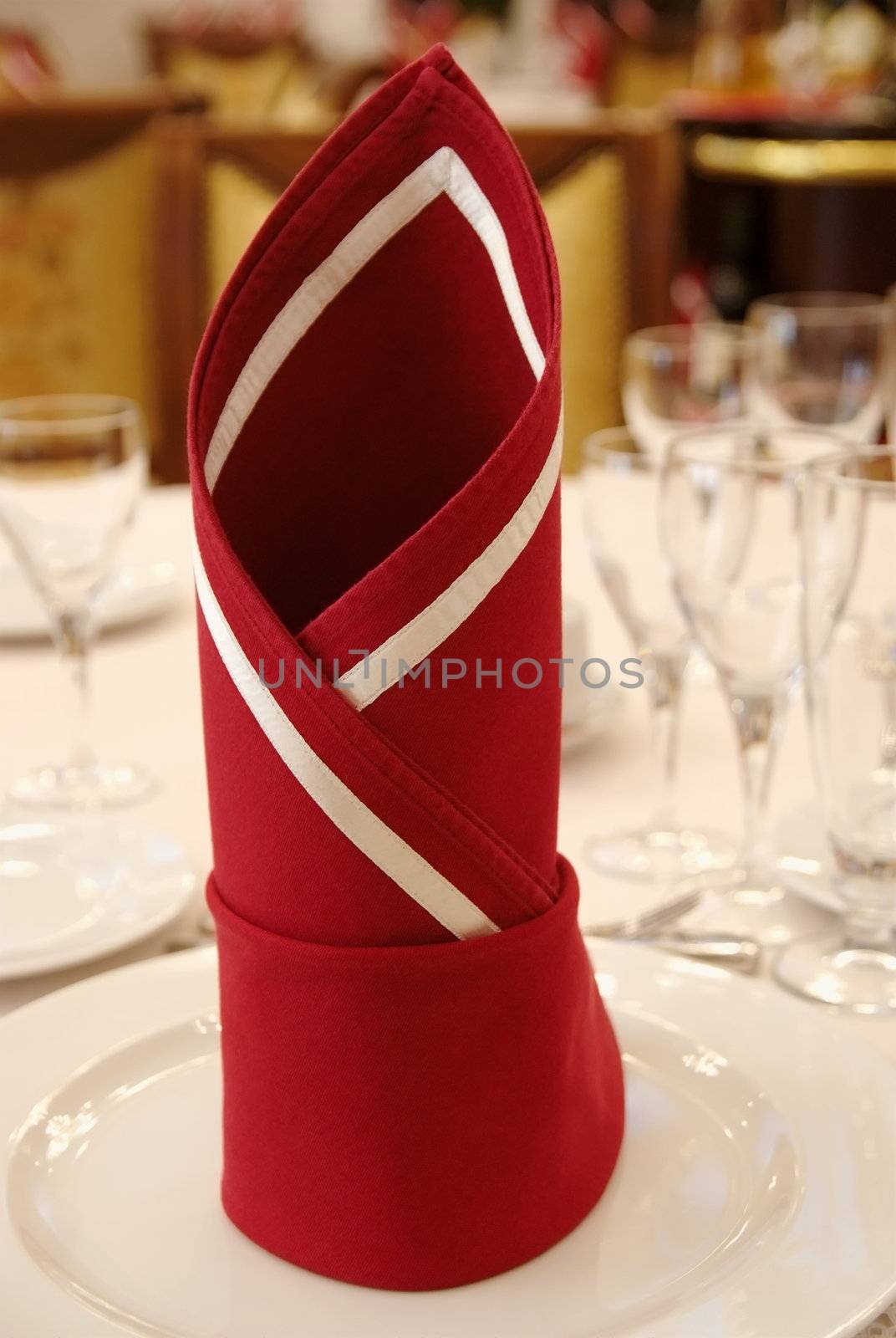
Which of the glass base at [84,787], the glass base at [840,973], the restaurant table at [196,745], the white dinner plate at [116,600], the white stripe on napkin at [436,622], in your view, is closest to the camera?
the white stripe on napkin at [436,622]

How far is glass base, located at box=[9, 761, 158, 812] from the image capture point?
2.60ft

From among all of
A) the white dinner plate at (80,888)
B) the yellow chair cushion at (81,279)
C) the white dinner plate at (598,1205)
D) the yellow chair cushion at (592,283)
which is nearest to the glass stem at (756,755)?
the white dinner plate at (598,1205)

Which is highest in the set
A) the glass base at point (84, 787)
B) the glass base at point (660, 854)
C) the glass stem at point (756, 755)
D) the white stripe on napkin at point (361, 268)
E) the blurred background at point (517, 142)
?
the blurred background at point (517, 142)

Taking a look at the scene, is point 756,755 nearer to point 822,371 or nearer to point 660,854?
point 660,854

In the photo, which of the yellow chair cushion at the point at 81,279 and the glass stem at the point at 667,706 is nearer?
the glass stem at the point at 667,706

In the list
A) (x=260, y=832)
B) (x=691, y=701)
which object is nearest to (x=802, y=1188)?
(x=260, y=832)

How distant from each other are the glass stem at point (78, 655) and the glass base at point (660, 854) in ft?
0.98

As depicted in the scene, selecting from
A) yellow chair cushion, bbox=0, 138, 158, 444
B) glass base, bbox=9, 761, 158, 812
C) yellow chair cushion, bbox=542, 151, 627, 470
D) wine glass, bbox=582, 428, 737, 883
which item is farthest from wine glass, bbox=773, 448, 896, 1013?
yellow chair cushion, bbox=0, 138, 158, 444

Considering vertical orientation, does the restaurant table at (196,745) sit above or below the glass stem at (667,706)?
below

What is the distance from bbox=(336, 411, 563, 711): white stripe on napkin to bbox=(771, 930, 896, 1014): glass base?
11.1 inches

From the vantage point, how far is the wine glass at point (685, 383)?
1.19 metres

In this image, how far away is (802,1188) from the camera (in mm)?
431

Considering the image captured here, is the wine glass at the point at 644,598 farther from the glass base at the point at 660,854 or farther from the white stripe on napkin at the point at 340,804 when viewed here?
the white stripe on napkin at the point at 340,804

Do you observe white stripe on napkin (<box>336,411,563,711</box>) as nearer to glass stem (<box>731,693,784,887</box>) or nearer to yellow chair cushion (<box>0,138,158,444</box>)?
glass stem (<box>731,693,784,887</box>)
